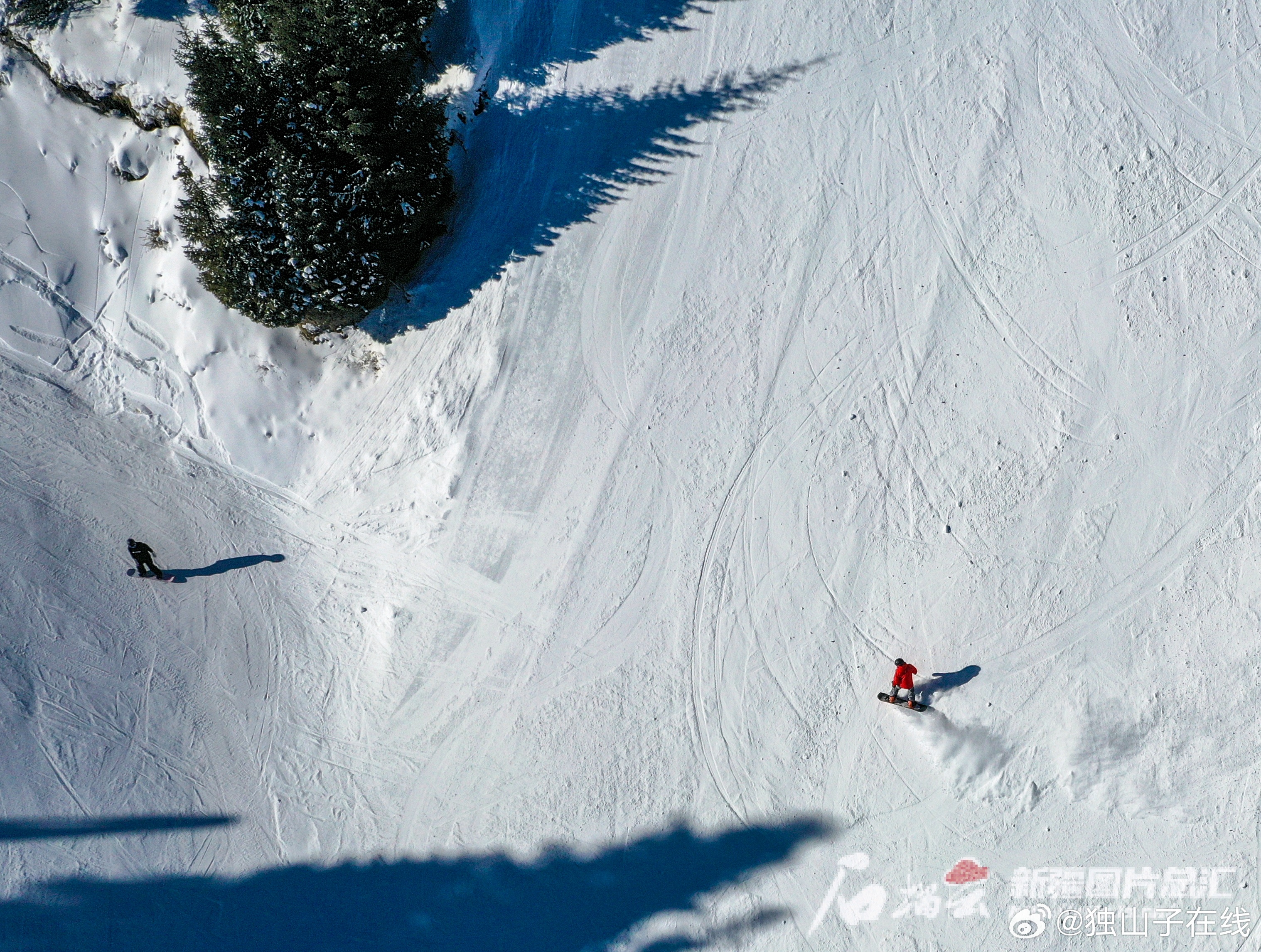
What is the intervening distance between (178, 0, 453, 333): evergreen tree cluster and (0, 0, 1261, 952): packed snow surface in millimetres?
1386

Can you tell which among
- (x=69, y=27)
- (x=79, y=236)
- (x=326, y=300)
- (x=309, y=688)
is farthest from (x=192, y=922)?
(x=69, y=27)

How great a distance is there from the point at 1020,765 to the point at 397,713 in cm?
992

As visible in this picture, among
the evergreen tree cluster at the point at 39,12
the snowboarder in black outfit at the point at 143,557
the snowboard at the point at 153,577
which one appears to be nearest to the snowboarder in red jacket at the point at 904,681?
the snowboard at the point at 153,577

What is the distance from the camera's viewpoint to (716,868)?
1294cm

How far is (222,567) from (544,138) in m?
8.83

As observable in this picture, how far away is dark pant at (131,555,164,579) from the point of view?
13.1 m

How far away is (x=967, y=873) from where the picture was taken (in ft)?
41.9

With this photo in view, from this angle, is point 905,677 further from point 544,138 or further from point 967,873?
point 544,138

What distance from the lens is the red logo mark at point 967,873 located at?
12750 millimetres

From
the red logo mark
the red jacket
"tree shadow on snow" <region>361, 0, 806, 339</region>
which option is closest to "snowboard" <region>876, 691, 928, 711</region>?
the red jacket

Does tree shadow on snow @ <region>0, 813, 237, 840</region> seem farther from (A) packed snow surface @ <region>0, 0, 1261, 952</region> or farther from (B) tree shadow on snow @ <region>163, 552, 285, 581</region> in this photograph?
(B) tree shadow on snow @ <region>163, 552, 285, 581</region>

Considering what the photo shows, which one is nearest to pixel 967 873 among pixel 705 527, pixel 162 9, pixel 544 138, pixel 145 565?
pixel 705 527

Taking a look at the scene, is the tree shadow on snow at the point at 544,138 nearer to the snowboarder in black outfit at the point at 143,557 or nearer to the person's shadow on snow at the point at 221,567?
the person's shadow on snow at the point at 221,567

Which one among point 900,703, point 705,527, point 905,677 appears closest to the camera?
point 905,677
